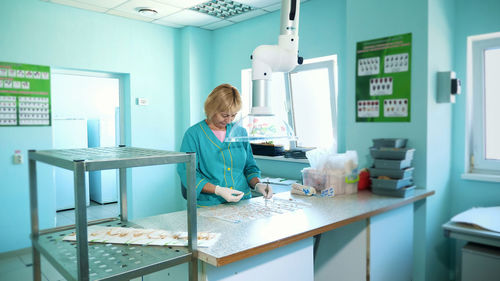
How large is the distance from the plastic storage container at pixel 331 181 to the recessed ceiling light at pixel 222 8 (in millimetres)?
2403

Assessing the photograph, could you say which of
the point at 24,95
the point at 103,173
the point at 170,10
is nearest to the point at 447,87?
the point at 170,10

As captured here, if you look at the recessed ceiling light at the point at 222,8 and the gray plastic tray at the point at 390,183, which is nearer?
the gray plastic tray at the point at 390,183

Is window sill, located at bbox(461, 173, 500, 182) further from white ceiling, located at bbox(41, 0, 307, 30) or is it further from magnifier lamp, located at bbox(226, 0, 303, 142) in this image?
white ceiling, located at bbox(41, 0, 307, 30)

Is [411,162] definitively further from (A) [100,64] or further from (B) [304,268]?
(A) [100,64]

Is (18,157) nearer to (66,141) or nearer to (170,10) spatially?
(66,141)

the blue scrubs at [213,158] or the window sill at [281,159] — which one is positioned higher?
the blue scrubs at [213,158]

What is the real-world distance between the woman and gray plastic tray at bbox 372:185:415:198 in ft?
2.77

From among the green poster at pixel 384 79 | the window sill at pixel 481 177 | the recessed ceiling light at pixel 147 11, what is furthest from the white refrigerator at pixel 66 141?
the window sill at pixel 481 177

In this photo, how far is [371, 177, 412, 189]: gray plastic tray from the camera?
243 cm

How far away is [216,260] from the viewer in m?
1.26

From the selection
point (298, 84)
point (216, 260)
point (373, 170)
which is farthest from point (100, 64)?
point (216, 260)

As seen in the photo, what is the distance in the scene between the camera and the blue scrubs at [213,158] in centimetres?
221

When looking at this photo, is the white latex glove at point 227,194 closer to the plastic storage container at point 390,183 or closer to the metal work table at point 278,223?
the metal work table at point 278,223

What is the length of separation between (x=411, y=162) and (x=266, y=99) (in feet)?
4.99
